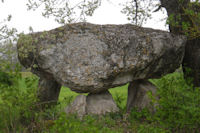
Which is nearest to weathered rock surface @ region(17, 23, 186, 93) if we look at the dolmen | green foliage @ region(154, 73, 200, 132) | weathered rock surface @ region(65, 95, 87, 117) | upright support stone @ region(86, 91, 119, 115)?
the dolmen

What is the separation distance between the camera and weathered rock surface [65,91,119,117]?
576 centimetres

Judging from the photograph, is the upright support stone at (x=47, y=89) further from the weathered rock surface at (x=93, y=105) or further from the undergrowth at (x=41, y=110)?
the undergrowth at (x=41, y=110)

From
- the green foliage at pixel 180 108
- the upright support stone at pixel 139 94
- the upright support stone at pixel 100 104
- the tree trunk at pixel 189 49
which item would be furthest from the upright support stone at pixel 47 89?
the tree trunk at pixel 189 49

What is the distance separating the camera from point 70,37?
560 cm

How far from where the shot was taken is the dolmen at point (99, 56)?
5.43 meters

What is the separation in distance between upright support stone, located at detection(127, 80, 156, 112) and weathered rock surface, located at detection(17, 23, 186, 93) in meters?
0.64

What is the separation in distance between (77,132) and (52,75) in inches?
122

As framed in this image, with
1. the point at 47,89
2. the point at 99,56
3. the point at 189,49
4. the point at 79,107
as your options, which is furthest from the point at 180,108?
the point at 47,89

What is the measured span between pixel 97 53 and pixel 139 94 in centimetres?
200

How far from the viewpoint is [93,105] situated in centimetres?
600

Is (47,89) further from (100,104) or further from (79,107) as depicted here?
(100,104)

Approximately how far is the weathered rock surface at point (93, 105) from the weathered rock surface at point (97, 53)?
410 millimetres

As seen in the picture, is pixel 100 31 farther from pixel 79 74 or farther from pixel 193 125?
pixel 193 125

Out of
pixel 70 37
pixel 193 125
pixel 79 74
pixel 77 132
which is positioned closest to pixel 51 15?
pixel 70 37
